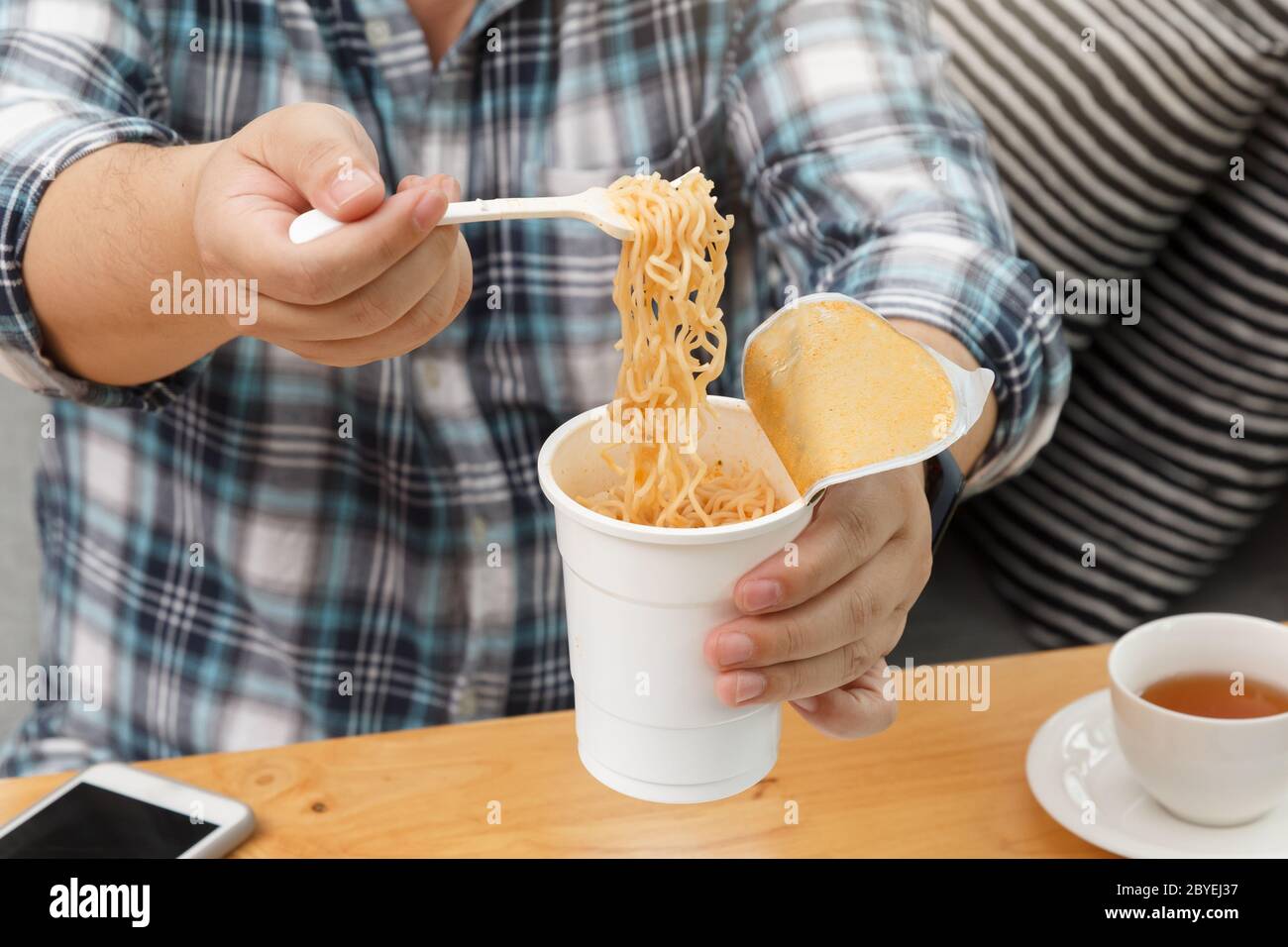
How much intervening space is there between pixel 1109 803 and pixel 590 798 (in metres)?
0.40

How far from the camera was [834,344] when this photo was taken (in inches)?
30.7

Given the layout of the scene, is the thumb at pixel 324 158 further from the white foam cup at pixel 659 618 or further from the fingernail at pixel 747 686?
the fingernail at pixel 747 686

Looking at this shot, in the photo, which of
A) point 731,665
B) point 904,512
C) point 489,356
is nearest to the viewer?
point 731,665

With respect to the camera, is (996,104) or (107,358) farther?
(996,104)

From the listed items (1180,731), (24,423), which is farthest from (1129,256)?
(24,423)

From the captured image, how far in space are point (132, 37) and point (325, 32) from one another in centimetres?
18

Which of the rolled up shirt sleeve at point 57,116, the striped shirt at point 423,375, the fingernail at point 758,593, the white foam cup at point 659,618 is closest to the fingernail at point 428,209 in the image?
the white foam cup at point 659,618

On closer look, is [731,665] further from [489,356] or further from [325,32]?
[325,32]

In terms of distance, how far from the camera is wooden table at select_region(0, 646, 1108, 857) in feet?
3.10

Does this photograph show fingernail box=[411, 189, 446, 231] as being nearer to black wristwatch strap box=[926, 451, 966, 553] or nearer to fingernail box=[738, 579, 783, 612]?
fingernail box=[738, 579, 783, 612]

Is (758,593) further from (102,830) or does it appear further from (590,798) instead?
Answer: (102,830)

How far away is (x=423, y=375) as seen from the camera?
1282mm

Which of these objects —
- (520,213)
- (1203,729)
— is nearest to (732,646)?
(520,213)

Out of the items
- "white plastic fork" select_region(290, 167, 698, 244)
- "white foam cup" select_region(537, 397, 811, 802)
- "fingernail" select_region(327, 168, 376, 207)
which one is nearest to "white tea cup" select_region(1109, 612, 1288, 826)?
"white foam cup" select_region(537, 397, 811, 802)
